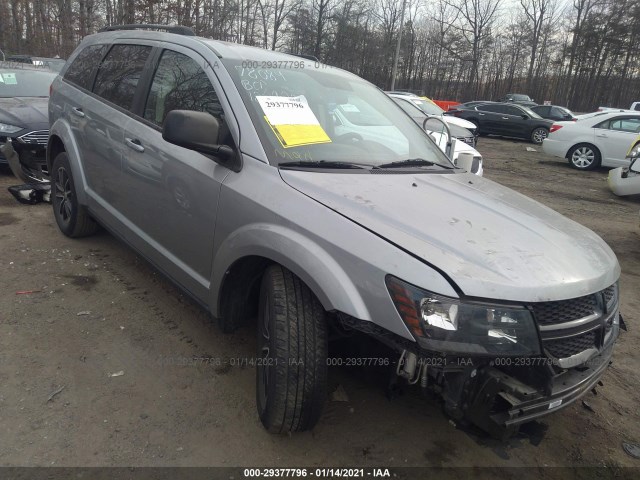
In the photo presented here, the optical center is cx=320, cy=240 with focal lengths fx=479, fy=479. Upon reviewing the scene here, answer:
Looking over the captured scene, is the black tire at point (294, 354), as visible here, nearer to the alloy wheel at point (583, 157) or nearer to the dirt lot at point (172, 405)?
the dirt lot at point (172, 405)

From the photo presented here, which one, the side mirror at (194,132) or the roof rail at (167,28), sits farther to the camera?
the roof rail at (167,28)

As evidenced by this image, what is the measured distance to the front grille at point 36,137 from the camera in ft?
19.7

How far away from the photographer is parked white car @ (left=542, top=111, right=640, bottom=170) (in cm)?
1173

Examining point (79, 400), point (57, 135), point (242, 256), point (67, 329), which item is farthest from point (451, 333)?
point (57, 135)

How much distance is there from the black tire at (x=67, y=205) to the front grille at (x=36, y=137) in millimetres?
1742

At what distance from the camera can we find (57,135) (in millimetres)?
4344

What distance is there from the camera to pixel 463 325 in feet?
5.65

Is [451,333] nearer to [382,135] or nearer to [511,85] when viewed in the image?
[382,135]

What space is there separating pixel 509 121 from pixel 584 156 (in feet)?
23.6

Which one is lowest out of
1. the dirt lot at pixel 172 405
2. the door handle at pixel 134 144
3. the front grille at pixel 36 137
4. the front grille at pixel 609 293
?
the dirt lot at pixel 172 405

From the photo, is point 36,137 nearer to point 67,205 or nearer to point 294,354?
point 67,205

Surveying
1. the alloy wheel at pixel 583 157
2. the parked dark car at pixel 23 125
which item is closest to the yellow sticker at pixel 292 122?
the parked dark car at pixel 23 125

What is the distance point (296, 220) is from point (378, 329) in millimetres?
601

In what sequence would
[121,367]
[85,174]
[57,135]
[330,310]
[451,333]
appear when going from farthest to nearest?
[57,135] < [85,174] < [121,367] < [330,310] < [451,333]
